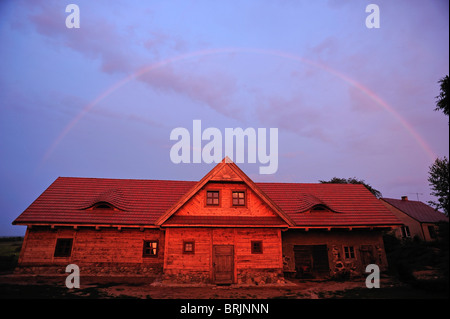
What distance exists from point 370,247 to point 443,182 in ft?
30.5

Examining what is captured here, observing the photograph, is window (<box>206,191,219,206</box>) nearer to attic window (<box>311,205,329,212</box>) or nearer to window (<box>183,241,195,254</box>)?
window (<box>183,241,195,254</box>)

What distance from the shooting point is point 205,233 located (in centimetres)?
1514

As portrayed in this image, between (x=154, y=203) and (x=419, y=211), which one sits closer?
(x=154, y=203)

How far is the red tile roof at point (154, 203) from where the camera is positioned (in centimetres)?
1698

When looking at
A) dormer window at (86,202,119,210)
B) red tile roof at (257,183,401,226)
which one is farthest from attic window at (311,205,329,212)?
dormer window at (86,202,119,210)

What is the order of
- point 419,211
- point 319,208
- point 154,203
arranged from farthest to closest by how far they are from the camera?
point 419,211
point 154,203
point 319,208

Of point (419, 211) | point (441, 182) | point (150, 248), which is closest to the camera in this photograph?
point (441, 182)

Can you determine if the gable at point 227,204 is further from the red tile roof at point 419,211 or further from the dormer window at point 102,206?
the red tile roof at point 419,211

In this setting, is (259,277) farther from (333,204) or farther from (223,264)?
(333,204)

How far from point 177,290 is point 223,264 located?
10.7 feet

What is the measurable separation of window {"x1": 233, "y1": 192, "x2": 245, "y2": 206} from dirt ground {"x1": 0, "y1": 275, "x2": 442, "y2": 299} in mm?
5071

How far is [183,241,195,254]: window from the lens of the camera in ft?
48.6

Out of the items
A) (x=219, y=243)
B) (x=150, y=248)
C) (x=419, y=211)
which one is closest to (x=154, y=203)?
(x=150, y=248)
